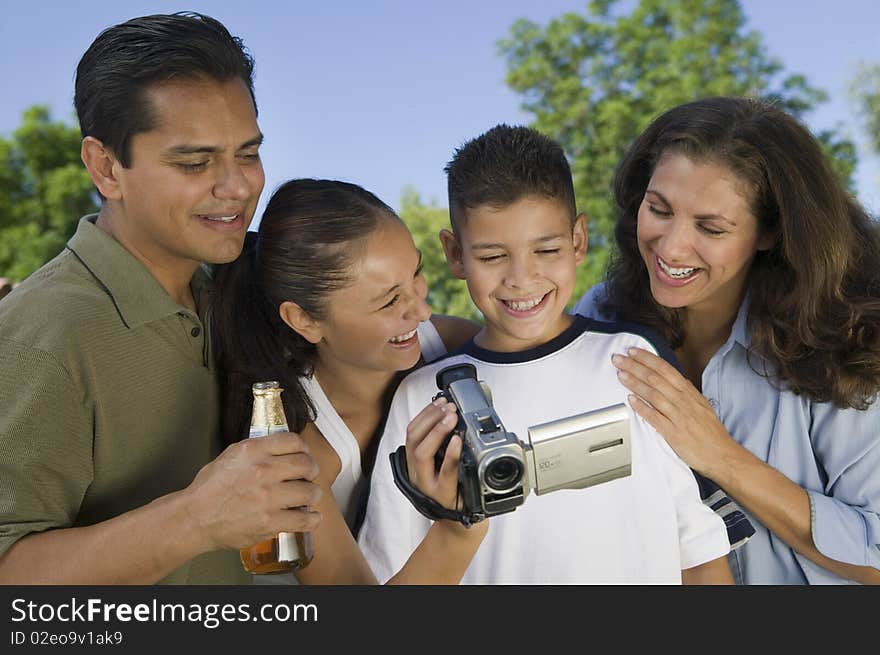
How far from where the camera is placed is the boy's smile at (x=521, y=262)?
6.81 feet

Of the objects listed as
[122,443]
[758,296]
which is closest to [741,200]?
[758,296]

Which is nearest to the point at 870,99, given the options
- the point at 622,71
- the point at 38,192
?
the point at 622,71

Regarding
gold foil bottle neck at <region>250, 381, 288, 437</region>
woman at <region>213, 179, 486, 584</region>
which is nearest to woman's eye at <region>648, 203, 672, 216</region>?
woman at <region>213, 179, 486, 584</region>

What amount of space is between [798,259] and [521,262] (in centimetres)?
71

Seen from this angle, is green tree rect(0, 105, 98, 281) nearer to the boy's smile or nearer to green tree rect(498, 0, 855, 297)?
green tree rect(498, 0, 855, 297)

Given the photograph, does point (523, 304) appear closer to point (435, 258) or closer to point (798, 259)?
point (798, 259)

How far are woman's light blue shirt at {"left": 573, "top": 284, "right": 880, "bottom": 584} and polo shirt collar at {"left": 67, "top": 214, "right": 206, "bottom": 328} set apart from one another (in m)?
1.36

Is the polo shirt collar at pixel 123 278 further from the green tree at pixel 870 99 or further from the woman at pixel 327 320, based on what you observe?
the green tree at pixel 870 99

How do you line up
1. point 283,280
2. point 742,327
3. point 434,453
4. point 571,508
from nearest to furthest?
point 434,453
point 571,508
point 283,280
point 742,327

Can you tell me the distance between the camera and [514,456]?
164 centimetres

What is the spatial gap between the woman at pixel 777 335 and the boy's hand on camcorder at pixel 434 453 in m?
0.53

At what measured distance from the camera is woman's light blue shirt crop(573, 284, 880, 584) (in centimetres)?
217

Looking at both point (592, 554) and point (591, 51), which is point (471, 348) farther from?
point (591, 51)
